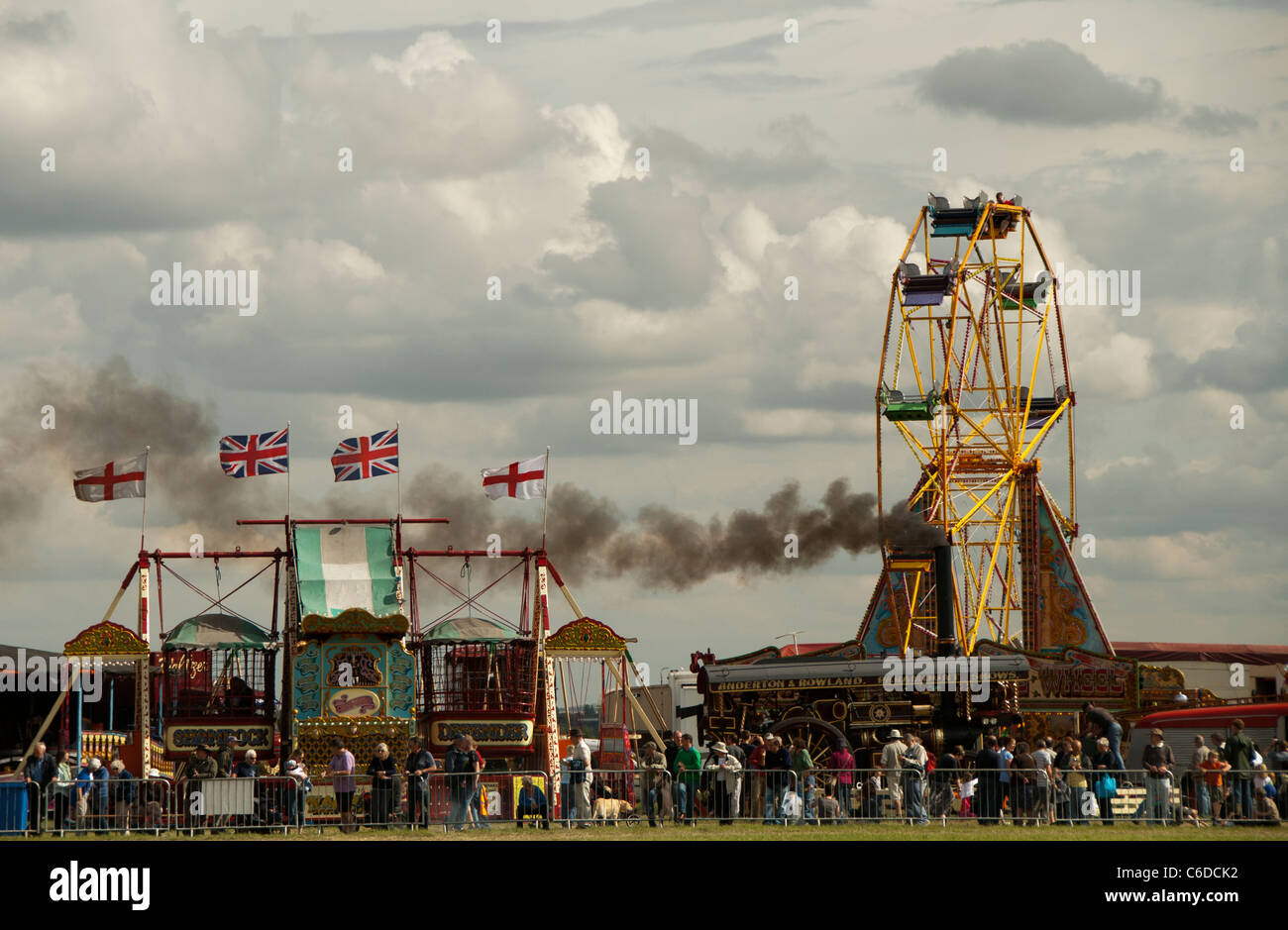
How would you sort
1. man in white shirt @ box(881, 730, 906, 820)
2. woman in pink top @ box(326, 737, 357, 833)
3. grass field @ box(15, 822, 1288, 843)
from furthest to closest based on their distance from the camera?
man in white shirt @ box(881, 730, 906, 820) < woman in pink top @ box(326, 737, 357, 833) < grass field @ box(15, 822, 1288, 843)

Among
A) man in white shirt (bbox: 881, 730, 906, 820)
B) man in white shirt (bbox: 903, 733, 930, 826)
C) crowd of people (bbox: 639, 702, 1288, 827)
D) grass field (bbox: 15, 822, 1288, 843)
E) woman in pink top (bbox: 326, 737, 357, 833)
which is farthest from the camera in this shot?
man in white shirt (bbox: 881, 730, 906, 820)

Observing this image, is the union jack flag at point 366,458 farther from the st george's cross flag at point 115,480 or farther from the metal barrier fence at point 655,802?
the metal barrier fence at point 655,802

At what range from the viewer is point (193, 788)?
24.7 metres

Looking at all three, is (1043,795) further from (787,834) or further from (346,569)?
(346,569)

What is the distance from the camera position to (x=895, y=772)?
25.0 metres

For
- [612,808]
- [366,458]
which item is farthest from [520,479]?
[612,808]

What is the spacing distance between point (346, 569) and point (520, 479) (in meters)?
3.90

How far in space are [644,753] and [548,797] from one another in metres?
4.77

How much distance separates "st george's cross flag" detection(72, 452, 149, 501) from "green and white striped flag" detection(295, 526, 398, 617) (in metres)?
3.71

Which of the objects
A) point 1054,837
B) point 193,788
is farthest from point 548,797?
point 1054,837

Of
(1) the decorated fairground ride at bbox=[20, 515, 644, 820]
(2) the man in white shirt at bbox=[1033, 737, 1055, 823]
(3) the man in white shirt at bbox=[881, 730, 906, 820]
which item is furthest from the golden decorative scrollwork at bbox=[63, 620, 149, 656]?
(2) the man in white shirt at bbox=[1033, 737, 1055, 823]

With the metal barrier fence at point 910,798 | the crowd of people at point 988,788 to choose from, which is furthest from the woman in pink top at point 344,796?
the crowd of people at point 988,788

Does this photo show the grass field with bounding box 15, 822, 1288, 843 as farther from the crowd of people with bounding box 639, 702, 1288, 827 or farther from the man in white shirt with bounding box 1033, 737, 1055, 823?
the man in white shirt with bounding box 1033, 737, 1055, 823

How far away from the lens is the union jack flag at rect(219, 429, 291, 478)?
118 ft
